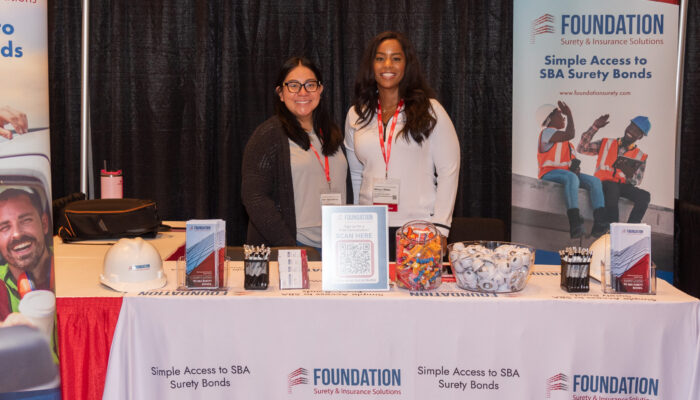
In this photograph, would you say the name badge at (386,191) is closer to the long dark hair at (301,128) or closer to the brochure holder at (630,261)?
the long dark hair at (301,128)

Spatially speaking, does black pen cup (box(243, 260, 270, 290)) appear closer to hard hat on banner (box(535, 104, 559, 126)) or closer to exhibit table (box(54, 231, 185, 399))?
exhibit table (box(54, 231, 185, 399))

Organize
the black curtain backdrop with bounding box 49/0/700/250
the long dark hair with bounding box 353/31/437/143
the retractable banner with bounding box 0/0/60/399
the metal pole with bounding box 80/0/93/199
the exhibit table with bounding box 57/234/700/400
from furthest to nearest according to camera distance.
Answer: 1. the black curtain backdrop with bounding box 49/0/700/250
2. the metal pole with bounding box 80/0/93/199
3. the long dark hair with bounding box 353/31/437/143
4. the exhibit table with bounding box 57/234/700/400
5. the retractable banner with bounding box 0/0/60/399

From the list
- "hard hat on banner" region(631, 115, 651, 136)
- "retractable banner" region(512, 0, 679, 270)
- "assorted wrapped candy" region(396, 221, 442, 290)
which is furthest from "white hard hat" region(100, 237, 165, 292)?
"hard hat on banner" region(631, 115, 651, 136)

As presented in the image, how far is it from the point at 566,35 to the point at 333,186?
192 centimetres

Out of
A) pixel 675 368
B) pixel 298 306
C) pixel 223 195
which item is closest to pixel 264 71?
pixel 223 195

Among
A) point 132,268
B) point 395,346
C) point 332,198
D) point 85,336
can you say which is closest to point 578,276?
point 395,346

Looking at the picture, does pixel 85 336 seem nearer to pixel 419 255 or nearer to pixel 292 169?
pixel 419 255

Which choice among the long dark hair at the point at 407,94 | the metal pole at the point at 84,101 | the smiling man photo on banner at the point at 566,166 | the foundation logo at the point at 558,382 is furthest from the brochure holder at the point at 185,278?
the smiling man photo on banner at the point at 566,166

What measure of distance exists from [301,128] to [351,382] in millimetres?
1249

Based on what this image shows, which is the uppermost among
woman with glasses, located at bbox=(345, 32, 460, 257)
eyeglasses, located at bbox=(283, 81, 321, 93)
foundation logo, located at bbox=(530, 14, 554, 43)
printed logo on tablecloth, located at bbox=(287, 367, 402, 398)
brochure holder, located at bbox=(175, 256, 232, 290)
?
foundation logo, located at bbox=(530, 14, 554, 43)

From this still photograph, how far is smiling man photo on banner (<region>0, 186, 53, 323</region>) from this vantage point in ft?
4.41

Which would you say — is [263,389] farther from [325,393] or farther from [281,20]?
→ [281,20]

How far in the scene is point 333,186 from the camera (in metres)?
2.84

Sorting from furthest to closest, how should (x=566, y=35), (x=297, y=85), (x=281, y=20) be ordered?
(x=281, y=20) < (x=566, y=35) < (x=297, y=85)
